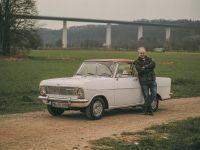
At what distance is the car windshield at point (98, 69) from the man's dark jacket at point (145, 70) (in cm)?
71

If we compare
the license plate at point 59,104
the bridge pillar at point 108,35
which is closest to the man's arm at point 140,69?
the license plate at point 59,104

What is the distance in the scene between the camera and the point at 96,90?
12430 millimetres

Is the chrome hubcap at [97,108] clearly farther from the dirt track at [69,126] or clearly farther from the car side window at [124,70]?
the car side window at [124,70]

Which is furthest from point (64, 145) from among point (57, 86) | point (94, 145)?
point (57, 86)

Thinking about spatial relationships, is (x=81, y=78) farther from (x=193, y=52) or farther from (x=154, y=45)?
(x=193, y=52)

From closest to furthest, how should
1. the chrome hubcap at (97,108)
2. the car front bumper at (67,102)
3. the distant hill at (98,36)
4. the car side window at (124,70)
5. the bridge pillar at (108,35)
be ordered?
the car front bumper at (67,102), the chrome hubcap at (97,108), the car side window at (124,70), the distant hill at (98,36), the bridge pillar at (108,35)

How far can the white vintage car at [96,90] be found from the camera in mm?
12242

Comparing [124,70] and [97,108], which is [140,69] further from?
[97,108]

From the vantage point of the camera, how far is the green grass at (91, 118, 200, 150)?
8829 mm

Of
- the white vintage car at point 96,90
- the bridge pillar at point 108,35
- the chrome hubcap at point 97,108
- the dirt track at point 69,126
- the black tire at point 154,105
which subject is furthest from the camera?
the bridge pillar at point 108,35

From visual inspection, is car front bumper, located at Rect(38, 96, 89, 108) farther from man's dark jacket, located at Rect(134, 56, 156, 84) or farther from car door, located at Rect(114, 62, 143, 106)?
man's dark jacket, located at Rect(134, 56, 156, 84)

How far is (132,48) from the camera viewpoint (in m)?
102

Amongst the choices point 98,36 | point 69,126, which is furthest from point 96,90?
point 98,36

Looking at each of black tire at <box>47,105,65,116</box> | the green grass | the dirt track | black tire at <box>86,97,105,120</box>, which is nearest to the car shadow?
the dirt track
